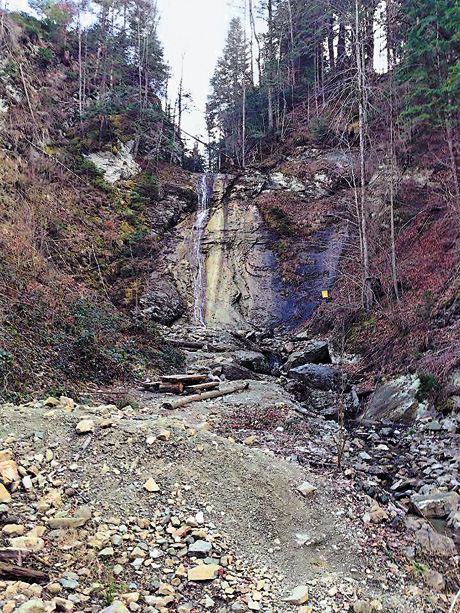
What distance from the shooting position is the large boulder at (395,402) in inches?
294

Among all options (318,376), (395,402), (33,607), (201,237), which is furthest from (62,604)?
(201,237)

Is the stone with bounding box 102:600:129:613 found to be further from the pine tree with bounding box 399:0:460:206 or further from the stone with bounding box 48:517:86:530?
the pine tree with bounding box 399:0:460:206

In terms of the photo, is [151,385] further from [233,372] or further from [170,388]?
[233,372]

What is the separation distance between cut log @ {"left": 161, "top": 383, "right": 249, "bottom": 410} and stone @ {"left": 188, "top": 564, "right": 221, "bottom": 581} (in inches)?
Answer: 172

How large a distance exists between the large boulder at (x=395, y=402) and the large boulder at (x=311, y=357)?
375 centimetres

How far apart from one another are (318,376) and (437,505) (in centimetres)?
693

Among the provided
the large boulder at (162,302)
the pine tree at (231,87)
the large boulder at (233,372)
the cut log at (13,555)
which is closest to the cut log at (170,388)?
the large boulder at (233,372)

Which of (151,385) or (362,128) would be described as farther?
(362,128)

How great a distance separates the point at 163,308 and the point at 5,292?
8816mm

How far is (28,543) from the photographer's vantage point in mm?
2734

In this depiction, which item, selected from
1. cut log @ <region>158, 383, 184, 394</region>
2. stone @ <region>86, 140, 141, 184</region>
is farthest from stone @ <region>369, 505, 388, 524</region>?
stone @ <region>86, 140, 141, 184</region>

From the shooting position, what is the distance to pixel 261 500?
3.84m

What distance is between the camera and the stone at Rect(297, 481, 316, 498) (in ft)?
13.4

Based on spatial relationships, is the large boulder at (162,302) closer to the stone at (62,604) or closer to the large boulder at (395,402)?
the large boulder at (395,402)
